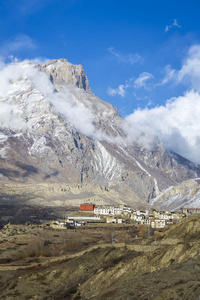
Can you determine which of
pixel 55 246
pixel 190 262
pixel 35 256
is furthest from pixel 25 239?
pixel 190 262

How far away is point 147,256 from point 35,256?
3865 centimetres

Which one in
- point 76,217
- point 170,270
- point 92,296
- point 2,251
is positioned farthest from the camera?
point 76,217

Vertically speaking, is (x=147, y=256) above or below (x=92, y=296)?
above

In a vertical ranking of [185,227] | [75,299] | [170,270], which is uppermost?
[185,227]

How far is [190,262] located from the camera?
132 ft

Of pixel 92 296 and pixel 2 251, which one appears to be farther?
pixel 2 251

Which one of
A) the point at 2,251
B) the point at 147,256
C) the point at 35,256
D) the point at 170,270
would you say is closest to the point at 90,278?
the point at 147,256

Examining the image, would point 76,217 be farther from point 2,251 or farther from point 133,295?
point 133,295

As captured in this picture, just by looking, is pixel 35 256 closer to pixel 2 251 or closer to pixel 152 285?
pixel 2 251

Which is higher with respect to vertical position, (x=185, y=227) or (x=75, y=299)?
(x=185, y=227)

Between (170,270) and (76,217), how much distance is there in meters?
153

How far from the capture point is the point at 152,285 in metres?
36.0

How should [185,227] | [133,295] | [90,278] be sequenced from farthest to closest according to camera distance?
1. [185,227]
2. [90,278]
3. [133,295]

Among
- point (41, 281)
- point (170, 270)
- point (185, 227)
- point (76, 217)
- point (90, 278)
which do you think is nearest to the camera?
point (170, 270)
